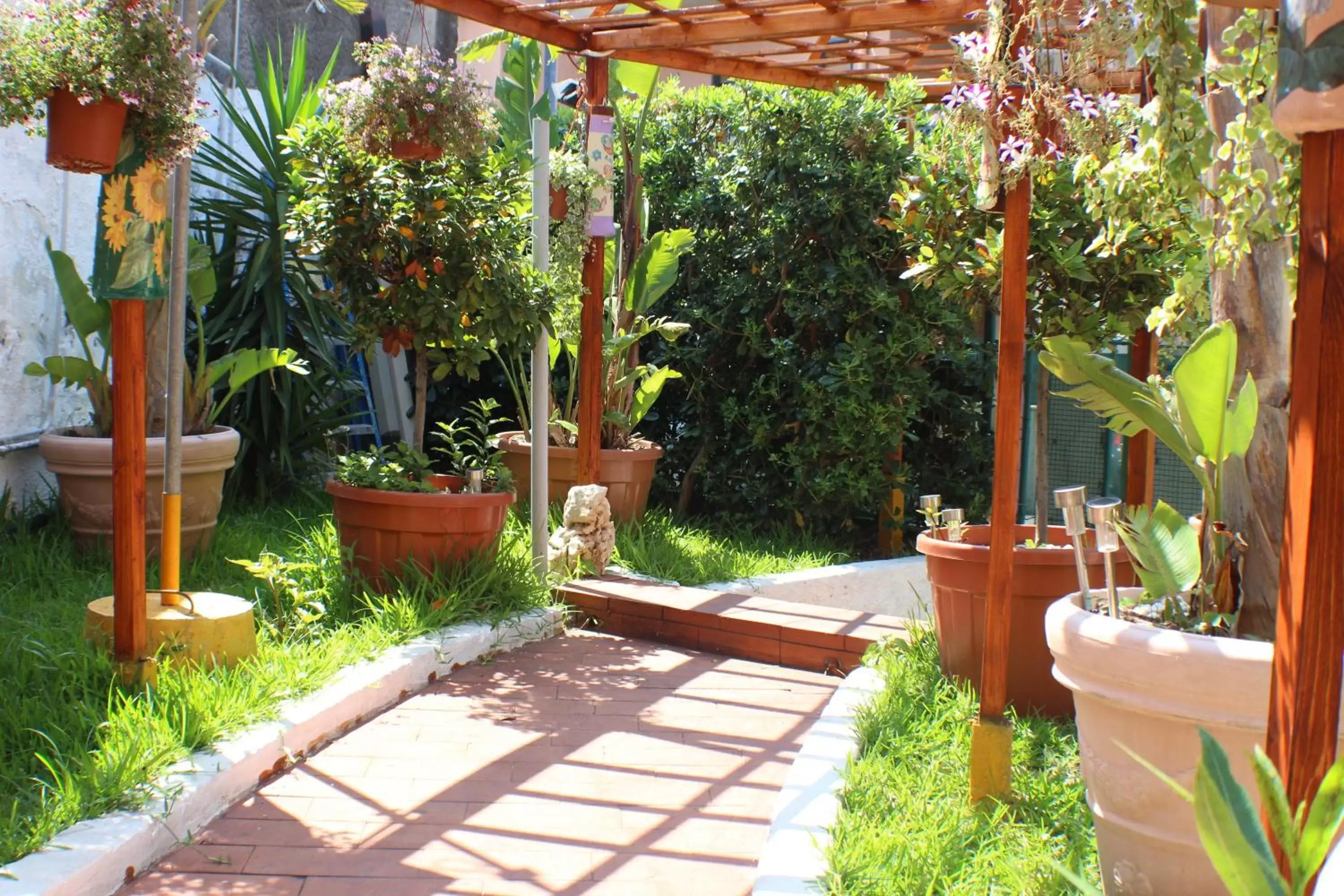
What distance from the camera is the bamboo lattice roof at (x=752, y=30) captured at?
4.88m

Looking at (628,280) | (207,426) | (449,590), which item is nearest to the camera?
(449,590)

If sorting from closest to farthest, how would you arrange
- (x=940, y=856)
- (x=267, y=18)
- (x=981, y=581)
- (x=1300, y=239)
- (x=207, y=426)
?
(x=1300, y=239) → (x=940, y=856) → (x=981, y=581) → (x=207, y=426) → (x=267, y=18)

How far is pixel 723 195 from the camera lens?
7.16 meters

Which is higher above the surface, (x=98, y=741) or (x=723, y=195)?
(x=723, y=195)

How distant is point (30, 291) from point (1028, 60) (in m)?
4.72

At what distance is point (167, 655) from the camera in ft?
12.1

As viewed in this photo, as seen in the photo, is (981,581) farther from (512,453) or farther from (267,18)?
(267,18)

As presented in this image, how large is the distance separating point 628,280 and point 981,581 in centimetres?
338

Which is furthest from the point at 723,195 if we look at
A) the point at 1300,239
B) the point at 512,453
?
the point at 1300,239

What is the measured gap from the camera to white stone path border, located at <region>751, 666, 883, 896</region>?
9.02ft

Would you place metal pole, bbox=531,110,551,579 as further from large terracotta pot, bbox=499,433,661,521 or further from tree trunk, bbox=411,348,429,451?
large terracotta pot, bbox=499,433,661,521

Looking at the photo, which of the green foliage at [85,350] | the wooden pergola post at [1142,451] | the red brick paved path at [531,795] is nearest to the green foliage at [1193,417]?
the red brick paved path at [531,795]

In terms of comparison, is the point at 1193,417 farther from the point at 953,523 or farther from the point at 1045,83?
the point at 953,523

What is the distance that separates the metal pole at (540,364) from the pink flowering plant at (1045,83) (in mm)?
2605
